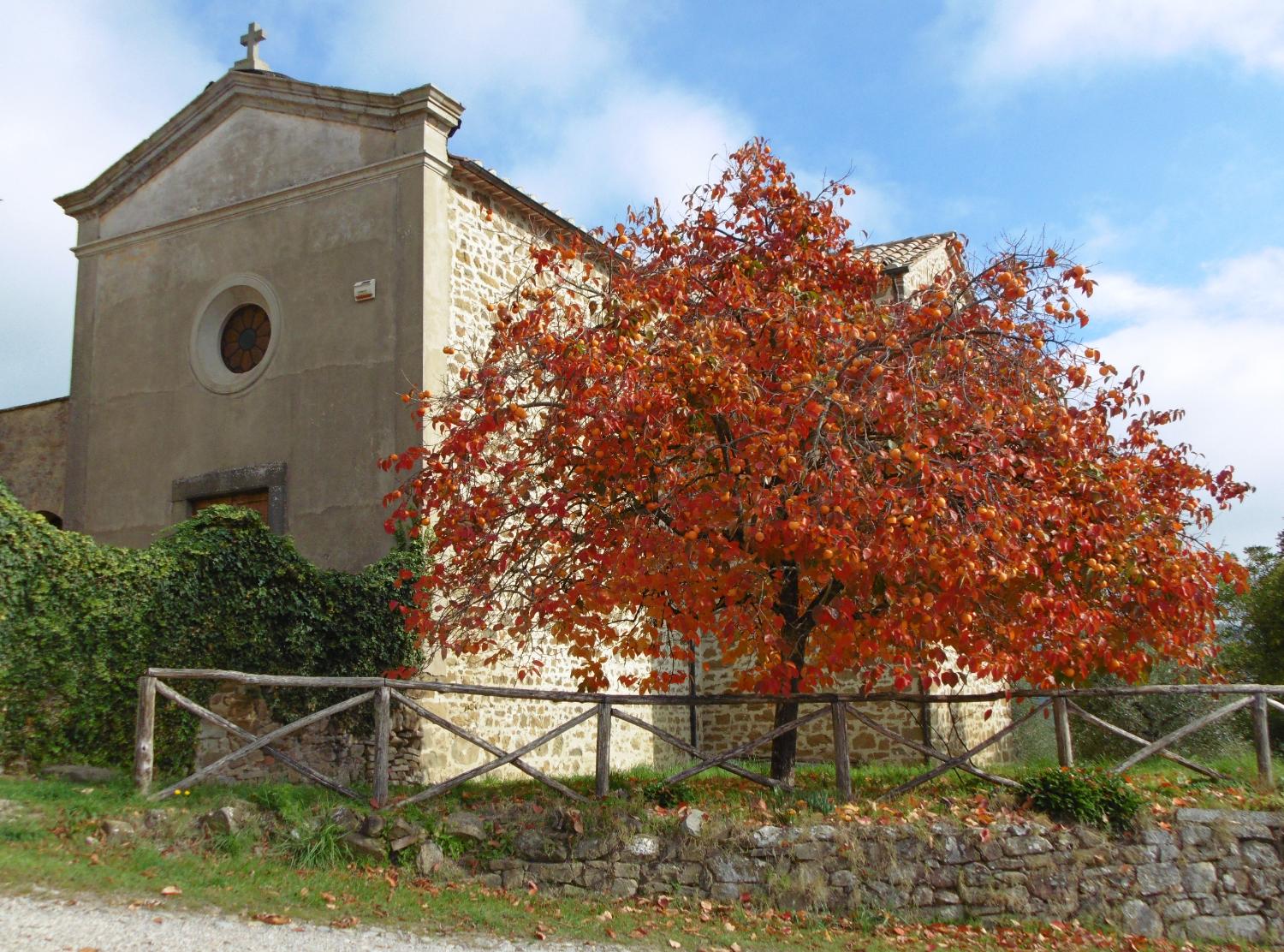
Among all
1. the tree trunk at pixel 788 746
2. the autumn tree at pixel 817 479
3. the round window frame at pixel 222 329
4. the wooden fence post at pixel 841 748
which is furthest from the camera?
the round window frame at pixel 222 329

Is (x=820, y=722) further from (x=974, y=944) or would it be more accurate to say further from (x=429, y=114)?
(x=429, y=114)

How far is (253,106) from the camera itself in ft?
47.2

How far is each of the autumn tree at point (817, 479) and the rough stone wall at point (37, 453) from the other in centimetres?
790

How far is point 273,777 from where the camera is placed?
11000mm

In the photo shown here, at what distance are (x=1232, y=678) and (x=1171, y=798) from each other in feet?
19.0

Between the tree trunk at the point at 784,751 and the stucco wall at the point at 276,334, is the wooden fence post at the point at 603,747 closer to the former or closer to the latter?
the tree trunk at the point at 784,751

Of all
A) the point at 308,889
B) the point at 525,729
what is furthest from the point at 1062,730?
the point at 308,889

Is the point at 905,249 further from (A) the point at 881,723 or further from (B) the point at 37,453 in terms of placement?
(B) the point at 37,453

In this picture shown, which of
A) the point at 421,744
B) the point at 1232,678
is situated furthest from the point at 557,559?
the point at 1232,678

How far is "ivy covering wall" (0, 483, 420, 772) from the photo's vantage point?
982 centimetres

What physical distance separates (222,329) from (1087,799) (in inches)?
455

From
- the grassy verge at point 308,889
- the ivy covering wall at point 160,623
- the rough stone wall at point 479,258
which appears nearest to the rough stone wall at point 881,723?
the ivy covering wall at point 160,623

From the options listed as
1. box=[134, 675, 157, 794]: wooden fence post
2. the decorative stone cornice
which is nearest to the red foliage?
box=[134, 675, 157, 794]: wooden fence post

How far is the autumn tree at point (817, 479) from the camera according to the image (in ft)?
27.9
